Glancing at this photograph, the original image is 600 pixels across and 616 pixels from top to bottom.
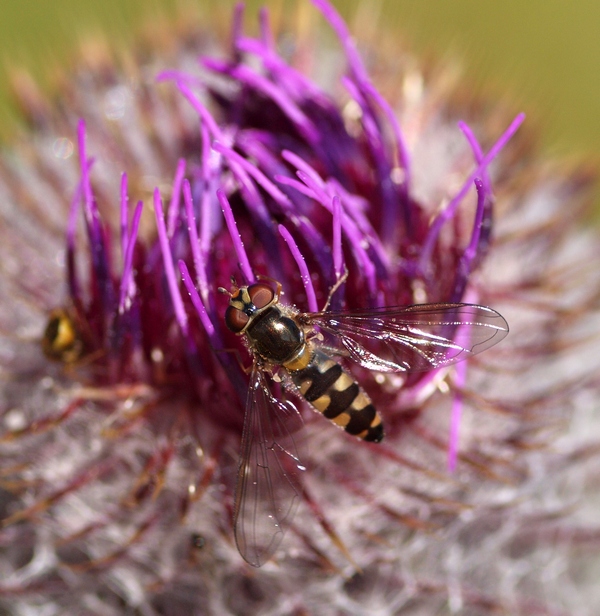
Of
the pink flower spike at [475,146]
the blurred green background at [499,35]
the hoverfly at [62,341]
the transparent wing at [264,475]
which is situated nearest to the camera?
the transparent wing at [264,475]

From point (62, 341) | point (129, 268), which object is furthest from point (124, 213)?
point (62, 341)

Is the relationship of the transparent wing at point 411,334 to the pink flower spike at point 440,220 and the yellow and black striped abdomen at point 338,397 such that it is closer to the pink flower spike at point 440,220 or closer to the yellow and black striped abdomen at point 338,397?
the yellow and black striped abdomen at point 338,397

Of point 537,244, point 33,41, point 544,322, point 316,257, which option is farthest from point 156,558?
point 33,41

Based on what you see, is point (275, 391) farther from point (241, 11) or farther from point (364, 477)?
point (241, 11)

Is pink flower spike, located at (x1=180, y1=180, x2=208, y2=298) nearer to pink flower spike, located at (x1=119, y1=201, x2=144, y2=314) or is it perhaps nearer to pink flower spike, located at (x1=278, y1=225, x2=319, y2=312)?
pink flower spike, located at (x1=119, y1=201, x2=144, y2=314)

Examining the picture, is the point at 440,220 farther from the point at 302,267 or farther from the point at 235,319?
the point at 235,319

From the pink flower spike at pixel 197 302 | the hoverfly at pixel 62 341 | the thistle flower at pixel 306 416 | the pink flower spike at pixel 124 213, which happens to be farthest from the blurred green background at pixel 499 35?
the pink flower spike at pixel 197 302

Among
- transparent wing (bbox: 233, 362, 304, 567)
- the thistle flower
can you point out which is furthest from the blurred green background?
transparent wing (bbox: 233, 362, 304, 567)
